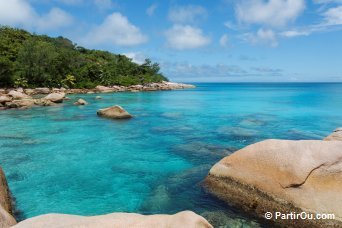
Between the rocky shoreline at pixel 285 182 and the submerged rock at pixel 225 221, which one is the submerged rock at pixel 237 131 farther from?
the submerged rock at pixel 225 221

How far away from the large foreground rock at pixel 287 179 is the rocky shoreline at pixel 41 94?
1127 inches

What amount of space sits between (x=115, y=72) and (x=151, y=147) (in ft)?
219

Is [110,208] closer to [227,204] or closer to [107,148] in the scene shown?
[227,204]

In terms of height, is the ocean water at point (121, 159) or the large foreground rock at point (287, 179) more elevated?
the large foreground rock at point (287, 179)

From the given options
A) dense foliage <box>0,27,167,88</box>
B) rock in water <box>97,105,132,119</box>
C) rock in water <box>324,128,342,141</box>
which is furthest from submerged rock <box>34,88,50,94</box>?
rock in water <box>324,128,342,141</box>

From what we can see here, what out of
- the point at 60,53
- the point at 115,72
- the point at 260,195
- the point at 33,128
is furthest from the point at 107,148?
A: the point at 115,72

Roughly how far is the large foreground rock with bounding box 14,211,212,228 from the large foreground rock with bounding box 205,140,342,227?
12.4ft

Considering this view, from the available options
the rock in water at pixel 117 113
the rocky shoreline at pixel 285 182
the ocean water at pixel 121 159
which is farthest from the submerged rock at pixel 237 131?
the rocky shoreline at pixel 285 182

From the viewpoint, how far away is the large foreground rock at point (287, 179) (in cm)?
719

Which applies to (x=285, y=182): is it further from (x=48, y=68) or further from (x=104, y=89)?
(x=104, y=89)

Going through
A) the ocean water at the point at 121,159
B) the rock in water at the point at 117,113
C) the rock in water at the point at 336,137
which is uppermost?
the rock in water at the point at 336,137

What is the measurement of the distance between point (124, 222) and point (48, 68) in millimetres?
61261

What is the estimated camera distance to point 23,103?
32031 millimetres

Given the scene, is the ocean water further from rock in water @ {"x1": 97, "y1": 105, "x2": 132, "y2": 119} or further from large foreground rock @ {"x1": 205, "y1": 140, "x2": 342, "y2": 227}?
rock in water @ {"x1": 97, "y1": 105, "x2": 132, "y2": 119}
